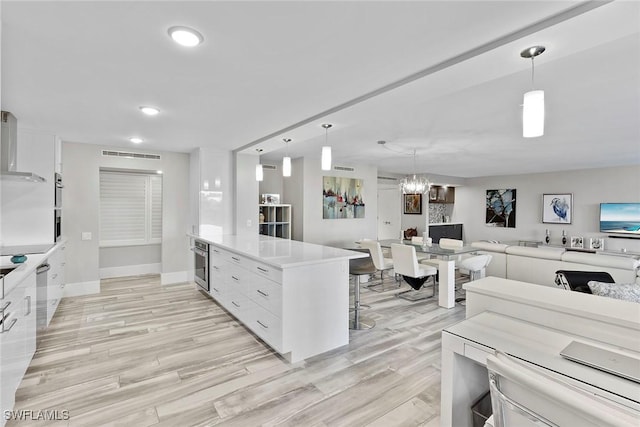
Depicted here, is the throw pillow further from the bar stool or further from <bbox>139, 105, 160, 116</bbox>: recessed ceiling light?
<bbox>139, 105, 160, 116</bbox>: recessed ceiling light

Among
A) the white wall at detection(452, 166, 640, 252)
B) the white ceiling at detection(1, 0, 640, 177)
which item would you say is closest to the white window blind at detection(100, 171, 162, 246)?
the white ceiling at detection(1, 0, 640, 177)

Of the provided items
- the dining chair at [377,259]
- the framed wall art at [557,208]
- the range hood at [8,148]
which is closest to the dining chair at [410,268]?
the dining chair at [377,259]

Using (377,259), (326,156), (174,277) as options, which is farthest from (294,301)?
(174,277)

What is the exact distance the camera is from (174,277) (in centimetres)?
562

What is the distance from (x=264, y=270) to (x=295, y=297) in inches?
16.7

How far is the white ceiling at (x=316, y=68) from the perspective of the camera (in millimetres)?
1590

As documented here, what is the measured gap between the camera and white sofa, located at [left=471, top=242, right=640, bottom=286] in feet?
13.5

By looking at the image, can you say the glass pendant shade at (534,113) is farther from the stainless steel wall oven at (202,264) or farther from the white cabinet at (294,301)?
the stainless steel wall oven at (202,264)

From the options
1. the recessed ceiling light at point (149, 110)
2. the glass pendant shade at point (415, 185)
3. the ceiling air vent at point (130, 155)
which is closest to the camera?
the recessed ceiling light at point (149, 110)

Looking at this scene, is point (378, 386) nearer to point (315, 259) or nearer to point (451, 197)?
point (315, 259)

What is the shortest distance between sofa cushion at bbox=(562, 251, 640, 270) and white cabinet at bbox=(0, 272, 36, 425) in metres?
6.17

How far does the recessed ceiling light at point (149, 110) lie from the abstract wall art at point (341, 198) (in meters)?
3.81

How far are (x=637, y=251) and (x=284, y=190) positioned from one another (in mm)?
7841

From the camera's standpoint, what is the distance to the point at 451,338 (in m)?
1.64
